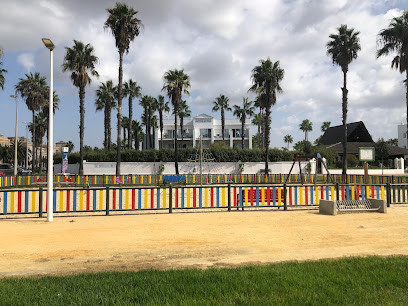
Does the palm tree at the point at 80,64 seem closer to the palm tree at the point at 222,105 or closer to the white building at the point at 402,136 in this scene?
the palm tree at the point at 222,105

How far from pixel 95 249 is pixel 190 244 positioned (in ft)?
7.74

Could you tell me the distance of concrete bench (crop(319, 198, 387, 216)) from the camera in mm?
12559

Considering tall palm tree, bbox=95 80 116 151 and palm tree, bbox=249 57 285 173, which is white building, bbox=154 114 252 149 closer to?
tall palm tree, bbox=95 80 116 151

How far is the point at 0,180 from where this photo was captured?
2800 cm

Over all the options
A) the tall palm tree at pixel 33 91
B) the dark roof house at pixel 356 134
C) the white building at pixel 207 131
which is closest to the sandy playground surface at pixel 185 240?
the tall palm tree at pixel 33 91

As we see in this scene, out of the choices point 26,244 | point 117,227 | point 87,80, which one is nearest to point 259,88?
point 87,80

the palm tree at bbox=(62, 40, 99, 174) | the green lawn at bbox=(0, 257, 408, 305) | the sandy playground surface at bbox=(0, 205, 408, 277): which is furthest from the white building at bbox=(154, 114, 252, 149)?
the green lawn at bbox=(0, 257, 408, 305)

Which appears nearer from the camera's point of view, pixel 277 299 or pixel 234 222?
pixel 277 299

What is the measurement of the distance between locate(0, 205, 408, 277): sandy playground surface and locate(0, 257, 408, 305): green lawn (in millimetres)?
916

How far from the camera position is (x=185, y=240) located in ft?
28.0

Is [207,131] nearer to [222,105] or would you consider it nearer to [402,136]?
[222,105]

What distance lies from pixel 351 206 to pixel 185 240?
802cm

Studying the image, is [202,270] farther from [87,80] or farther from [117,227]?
[87,80]

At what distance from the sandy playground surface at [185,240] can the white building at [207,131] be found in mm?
60120
